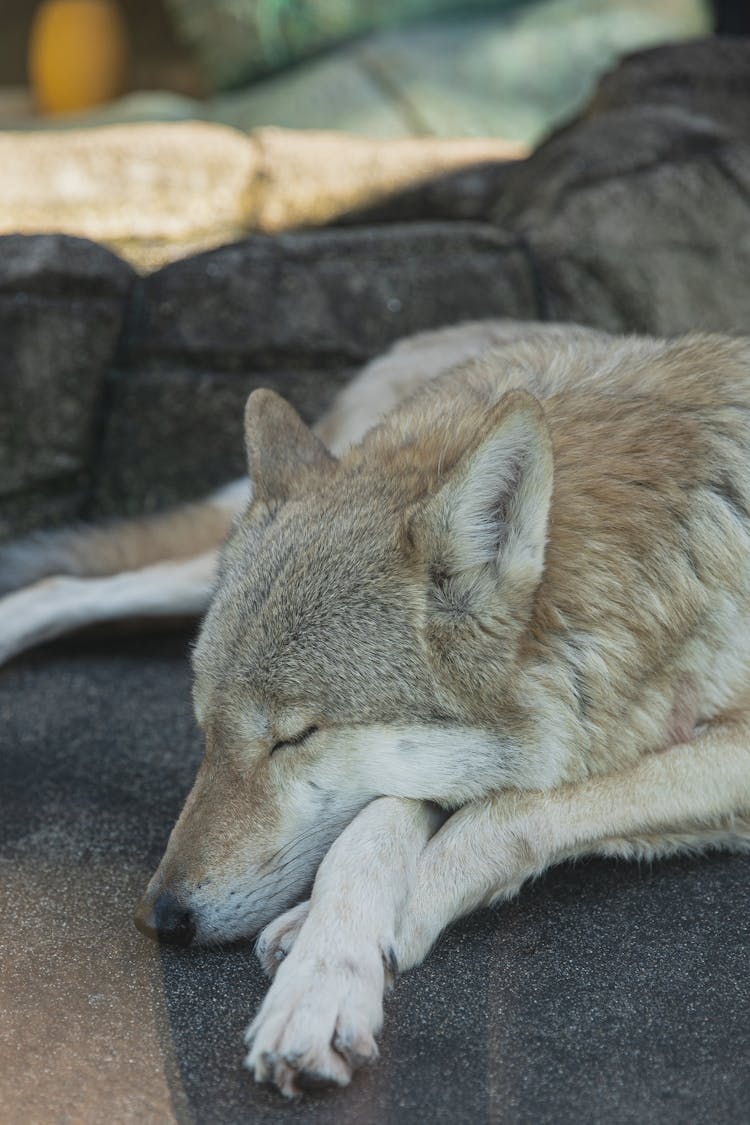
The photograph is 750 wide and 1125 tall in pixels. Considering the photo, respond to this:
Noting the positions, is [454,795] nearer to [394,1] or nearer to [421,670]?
[421,670]

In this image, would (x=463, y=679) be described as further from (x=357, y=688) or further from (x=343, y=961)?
(x=343, y=961)

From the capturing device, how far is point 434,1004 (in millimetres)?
2230

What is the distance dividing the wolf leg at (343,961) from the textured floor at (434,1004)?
6 cm

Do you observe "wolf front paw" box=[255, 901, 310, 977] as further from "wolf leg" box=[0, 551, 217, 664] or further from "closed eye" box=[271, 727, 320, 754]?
"wolf leg" box=[0, 551, 217, 664]

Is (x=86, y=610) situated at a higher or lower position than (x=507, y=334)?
lower

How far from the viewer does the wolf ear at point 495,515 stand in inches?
88.5

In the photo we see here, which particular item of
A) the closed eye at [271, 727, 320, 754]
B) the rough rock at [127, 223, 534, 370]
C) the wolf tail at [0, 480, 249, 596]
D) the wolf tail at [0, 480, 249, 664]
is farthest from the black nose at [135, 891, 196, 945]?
the rough rock at [127, 223, 534, 370]

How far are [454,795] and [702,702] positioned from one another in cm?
61

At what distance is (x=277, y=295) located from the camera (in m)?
5.31

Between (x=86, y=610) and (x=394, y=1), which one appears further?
(x=394, y=1)

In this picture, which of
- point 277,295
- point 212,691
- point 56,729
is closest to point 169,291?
point 277,295

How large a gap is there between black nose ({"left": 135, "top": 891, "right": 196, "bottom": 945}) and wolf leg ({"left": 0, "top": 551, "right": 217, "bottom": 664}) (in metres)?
1.80

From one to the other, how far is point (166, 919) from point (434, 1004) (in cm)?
55

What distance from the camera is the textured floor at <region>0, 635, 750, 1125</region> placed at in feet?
6.37
